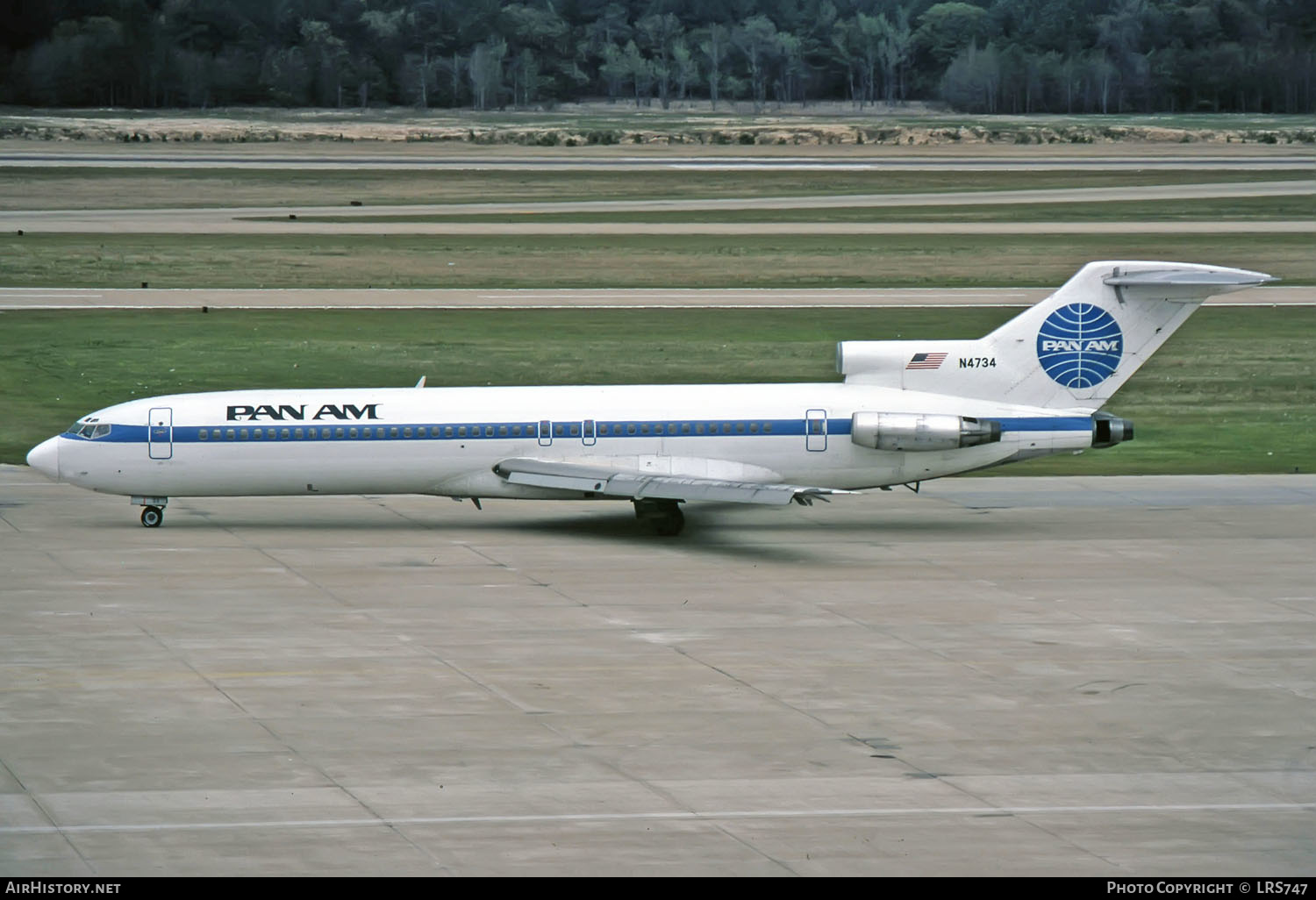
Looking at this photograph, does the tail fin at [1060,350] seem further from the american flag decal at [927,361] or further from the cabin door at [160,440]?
the cabin door at [160,440]

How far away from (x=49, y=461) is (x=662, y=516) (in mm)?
11889

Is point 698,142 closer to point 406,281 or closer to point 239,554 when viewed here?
point 406,281

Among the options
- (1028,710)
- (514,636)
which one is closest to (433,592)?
(514,636)

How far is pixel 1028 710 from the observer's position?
25234 mm

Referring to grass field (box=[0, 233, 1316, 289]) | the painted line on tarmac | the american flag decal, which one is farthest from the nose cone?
grass field (box=[0, 233, 1316, 289])

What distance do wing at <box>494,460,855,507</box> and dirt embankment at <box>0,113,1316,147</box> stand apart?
389ft

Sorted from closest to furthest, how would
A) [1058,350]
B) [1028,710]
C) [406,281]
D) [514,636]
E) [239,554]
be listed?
[1028,710] → [514,636] → [239,554] → [1058,350] → [406,281]

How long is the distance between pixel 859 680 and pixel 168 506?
19.0m

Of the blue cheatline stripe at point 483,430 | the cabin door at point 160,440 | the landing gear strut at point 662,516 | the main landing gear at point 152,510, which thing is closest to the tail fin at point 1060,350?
the blue cheatline stripe at point 483,430

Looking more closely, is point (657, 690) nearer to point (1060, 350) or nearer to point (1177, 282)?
point (1060, 350)

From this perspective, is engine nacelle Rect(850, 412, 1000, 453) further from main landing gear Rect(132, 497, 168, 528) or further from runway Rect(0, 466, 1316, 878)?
main landing gear Rect(132, 497, 168, 528)

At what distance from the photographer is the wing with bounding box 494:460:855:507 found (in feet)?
116

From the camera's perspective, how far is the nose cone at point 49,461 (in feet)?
124

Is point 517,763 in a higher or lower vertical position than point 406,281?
lower
